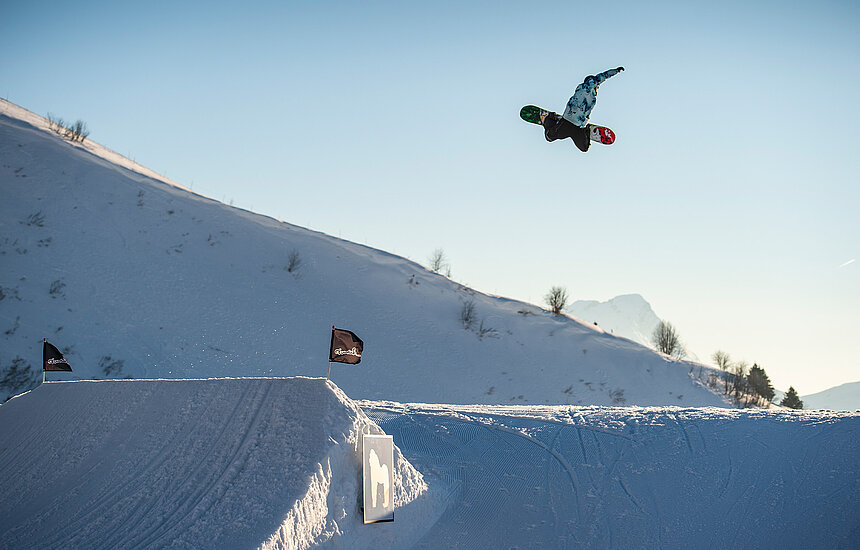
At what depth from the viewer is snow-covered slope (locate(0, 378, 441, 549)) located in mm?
6945

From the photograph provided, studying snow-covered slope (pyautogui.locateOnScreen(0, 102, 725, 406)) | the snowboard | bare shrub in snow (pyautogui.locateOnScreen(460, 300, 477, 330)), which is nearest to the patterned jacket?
the snowboard

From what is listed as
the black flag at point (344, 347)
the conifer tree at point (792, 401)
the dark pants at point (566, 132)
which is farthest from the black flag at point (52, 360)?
the conifer tree at point (792, 401)

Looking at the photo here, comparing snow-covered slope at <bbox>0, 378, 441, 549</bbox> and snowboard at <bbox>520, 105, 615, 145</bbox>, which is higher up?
snowboard at <bbox>520, 105, 615, 145</bbox>

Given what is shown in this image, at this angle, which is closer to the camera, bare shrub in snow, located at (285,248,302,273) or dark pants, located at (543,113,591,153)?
dark pants, located at (543,113,591,153)

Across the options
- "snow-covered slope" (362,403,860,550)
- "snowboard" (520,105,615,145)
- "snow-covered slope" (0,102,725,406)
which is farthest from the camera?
"snow-covered slope" (0,102,725,406)

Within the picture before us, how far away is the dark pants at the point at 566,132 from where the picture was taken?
28.5ft

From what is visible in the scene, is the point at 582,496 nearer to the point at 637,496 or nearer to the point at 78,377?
the point at 637,496

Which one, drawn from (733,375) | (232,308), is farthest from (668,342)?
(232,308)

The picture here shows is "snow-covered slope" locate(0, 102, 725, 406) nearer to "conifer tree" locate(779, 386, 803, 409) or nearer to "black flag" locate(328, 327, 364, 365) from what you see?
"conifer tree" locate(779, 386, 803, 409)

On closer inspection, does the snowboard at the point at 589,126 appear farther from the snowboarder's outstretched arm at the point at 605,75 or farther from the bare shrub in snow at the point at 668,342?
the bare shrub in snow at the point at 668,342

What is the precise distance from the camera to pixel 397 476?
8695 mm

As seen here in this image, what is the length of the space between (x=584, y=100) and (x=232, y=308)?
19183mm

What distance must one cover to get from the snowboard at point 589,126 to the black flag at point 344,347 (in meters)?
4.22

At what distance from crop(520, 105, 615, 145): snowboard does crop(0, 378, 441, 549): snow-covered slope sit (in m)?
4.97
